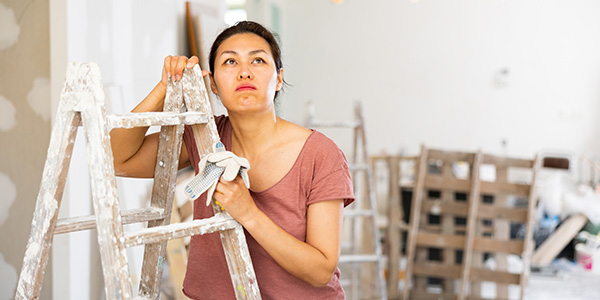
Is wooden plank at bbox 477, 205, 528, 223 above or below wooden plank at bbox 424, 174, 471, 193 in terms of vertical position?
below

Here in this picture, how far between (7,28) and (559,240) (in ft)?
14.7

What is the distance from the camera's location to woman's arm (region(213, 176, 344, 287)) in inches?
48.4

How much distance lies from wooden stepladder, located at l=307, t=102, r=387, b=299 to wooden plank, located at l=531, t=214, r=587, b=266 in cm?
165

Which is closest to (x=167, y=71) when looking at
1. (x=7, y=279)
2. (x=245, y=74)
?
(x=245, y=74)

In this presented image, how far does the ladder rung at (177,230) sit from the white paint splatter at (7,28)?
147 centimetres

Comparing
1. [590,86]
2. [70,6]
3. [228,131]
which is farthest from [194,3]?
[590,86]

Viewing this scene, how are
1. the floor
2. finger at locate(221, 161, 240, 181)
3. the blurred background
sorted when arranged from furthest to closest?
1. the blurred background
2. the floor
3. finger at locate(221, 161, 240, 181)

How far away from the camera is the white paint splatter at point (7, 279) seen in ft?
7.42

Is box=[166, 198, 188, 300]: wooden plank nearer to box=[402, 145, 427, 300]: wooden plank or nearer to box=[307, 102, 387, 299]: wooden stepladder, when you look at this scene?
box=[307, 102, 387, 299]: wooden stepladder

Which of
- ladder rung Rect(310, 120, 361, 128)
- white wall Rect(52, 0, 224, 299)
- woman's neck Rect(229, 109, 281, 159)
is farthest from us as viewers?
ladder rung Rect(310, 120, 361, 128)

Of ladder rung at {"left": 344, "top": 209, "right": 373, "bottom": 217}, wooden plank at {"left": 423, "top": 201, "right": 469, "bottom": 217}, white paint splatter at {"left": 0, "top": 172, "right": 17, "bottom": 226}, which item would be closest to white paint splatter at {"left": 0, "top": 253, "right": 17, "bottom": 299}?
white paint splatter at {"left": 0, "top": 172, "right": 17, "bottom": 226}

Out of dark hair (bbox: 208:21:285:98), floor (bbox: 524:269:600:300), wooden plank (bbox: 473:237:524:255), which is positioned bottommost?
floor (bbox: 524:269:600:300)

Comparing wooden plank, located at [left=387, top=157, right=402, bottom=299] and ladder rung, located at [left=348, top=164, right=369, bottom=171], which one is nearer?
ladder rung, located at [left=348, top=164, right=369, bottom=171]

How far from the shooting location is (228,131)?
59.8 inches
